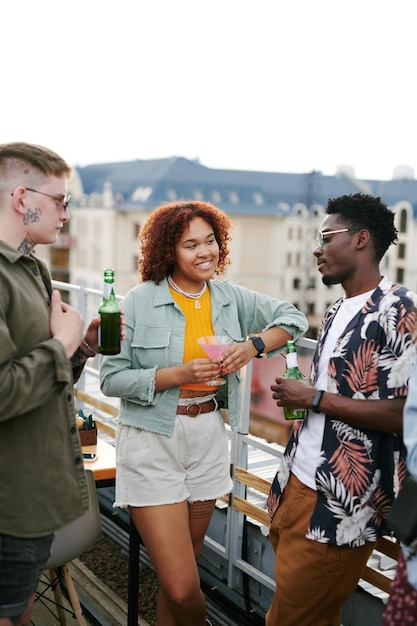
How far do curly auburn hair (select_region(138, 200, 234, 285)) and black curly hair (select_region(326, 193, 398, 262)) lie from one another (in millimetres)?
630

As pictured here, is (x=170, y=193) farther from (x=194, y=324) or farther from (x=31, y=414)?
(x=31, y=414)

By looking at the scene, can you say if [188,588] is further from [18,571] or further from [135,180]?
[135,180]

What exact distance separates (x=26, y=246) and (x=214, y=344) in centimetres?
84

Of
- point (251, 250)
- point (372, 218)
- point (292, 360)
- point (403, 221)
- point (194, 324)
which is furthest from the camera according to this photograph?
point (251, 250)

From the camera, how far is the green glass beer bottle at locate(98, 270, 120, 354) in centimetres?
246

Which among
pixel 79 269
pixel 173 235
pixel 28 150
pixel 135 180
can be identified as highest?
pixel 135 180

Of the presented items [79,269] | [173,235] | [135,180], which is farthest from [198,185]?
[173,235]

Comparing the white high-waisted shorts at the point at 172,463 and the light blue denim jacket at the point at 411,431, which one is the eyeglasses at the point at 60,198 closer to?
the white high-waisted shorts at the point at 172,463

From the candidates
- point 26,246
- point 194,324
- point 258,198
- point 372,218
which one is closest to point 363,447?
point 372,218

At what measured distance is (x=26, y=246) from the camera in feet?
6.60

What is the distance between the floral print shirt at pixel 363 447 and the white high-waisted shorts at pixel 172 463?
23.3 inches

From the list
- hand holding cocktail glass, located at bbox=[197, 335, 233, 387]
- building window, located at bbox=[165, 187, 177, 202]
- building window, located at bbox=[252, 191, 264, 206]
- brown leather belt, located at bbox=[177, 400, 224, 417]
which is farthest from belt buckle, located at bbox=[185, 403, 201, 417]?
building window, located at bbox=[252, 191, 264, 206]

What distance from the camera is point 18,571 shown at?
191cm

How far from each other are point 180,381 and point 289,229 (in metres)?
59.3
